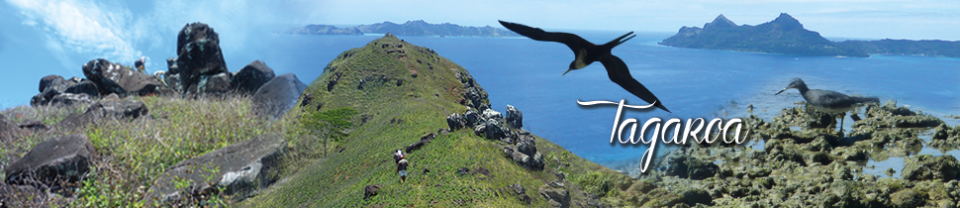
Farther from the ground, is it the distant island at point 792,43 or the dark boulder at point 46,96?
the distant island at point 792,43

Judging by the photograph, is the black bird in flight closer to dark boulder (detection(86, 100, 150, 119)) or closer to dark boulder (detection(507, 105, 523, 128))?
dark boulder (detection(507, 105, 523, 128))

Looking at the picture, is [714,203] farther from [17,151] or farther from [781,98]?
[17,151]

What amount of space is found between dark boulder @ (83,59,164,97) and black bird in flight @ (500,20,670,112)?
2779cm

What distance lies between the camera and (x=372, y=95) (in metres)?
16.8

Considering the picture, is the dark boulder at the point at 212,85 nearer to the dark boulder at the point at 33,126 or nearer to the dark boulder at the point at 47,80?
the dark boulder at the point at 33,126

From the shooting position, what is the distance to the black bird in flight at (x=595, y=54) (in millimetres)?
2574

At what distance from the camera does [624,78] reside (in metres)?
2.66

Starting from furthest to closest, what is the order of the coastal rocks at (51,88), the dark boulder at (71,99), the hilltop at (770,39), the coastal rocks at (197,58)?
the hilltop at (770,39) < the coastal rocks at (197,58) < the coastal rocks at (51,88) < the dark boulder at (71,99)

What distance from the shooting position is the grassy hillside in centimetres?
769

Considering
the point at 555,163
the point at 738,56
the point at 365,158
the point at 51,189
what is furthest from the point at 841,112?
the point at 738,56

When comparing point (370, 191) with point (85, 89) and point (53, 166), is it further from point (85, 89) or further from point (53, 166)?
point (85, 89)

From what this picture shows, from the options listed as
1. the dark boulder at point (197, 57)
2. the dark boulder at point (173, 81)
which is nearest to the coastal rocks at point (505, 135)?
the dark boulder at point (197, 57)

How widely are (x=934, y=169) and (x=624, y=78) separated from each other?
698 cm

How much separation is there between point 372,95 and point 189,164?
617 centimetres
